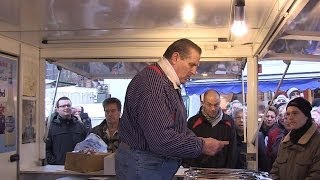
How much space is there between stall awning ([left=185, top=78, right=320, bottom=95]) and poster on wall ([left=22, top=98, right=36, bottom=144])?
10.7 ft

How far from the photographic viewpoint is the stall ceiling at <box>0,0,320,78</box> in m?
2.72

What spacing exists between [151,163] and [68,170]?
74.7 inches

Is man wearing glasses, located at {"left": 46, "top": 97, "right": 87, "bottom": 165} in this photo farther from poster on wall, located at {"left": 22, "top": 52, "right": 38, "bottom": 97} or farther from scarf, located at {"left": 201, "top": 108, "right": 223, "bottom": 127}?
scarf, located at {"left": 201, "top": 108, "right": 223, "bottom": 127}

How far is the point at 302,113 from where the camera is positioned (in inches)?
143

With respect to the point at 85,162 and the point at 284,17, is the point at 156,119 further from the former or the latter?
the point at 85,162

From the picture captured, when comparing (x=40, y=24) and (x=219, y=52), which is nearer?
(x=40, y=24)

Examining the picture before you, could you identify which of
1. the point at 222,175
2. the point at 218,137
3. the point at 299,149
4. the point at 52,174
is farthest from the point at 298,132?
the point at 52,174

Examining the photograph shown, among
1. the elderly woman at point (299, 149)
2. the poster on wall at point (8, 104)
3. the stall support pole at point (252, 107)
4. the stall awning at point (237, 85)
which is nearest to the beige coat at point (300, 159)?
the elderly woman at point (299, 149)

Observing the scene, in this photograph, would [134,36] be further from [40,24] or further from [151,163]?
[151,163]

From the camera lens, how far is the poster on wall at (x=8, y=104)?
12.1ft

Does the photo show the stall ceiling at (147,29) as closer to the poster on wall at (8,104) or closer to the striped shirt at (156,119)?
the poster on wall at (8,104)

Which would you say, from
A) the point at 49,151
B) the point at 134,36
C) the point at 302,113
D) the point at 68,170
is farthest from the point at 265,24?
the point at 49,151

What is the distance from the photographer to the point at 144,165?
2129 mm

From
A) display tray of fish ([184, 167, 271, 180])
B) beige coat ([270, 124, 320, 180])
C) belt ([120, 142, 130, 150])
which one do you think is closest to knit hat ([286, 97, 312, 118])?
beige coat ([270, 124, 320, 180])
